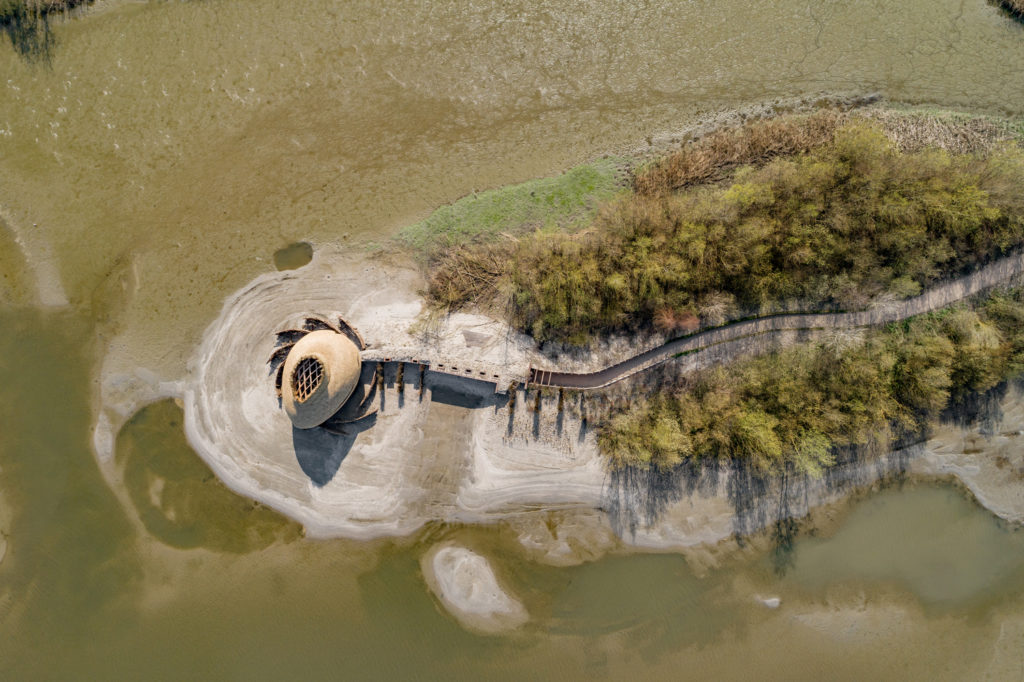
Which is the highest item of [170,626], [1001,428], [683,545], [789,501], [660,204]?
[660,204]

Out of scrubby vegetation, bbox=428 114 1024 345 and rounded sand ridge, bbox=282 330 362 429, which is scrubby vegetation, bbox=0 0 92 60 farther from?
scrubby vegetation, bbox=428 114 1024 345

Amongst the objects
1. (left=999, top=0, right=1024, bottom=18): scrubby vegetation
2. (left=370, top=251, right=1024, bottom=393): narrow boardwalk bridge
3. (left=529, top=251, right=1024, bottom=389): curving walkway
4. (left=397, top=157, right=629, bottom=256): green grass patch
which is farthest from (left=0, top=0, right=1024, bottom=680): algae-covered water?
(left=529, top=251, right=1024, bottom=389): curving walkway

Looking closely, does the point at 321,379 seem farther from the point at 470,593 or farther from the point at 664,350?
the point at 664,350

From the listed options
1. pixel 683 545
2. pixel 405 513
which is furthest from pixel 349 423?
pixel 683 545

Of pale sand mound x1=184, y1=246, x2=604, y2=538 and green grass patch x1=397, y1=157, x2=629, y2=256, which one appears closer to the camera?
pale sand mound x1=184, y1=246, x2=604, y2=538

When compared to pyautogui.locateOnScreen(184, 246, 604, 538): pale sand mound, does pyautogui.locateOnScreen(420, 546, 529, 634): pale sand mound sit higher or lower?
lower

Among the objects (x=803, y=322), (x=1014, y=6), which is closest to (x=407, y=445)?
(x=803, y=322)

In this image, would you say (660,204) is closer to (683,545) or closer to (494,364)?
(494,364)
